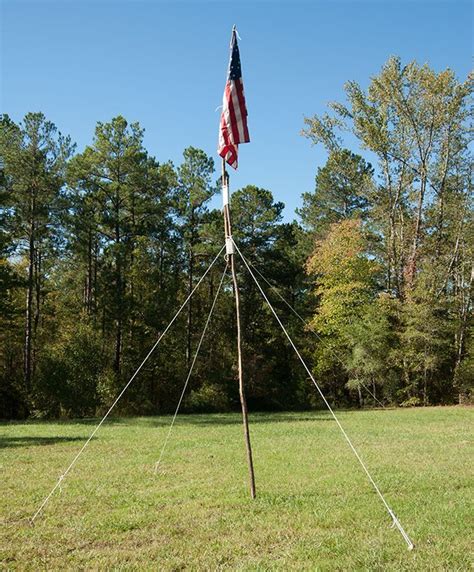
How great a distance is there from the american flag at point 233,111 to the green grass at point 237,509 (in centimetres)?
494

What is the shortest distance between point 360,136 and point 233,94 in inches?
1029

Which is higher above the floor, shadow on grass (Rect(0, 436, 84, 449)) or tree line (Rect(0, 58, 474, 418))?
tree line (Rect(0, 58, 474, 418))

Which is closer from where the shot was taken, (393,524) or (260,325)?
(393,524)

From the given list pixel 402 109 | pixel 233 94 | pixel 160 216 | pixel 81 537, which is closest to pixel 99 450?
pixel 81 537

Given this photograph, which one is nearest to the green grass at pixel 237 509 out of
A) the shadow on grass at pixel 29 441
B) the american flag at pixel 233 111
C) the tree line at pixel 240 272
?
the shadow on grass at pixel 29 441

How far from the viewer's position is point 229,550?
5125 mm

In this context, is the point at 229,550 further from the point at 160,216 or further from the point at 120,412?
the point at 160,216

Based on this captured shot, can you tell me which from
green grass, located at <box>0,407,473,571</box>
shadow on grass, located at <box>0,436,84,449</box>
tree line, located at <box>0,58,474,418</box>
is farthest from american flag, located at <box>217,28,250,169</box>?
tree line, located at <box>0,58,474,418</box>

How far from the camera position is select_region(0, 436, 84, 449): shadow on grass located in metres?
Answer: 14.0

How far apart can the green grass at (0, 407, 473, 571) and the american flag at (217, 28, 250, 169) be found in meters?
4.94

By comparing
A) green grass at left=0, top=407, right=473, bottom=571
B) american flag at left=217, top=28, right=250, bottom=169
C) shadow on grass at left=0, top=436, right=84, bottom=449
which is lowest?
green grass at left=0, top=407, right=473, bottom=571

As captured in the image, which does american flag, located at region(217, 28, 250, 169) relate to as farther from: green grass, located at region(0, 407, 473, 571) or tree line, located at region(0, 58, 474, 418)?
tree line, located at region(0, 58, 474, 418)

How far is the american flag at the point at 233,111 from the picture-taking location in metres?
7.43

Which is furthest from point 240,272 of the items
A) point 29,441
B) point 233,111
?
point 233,111
